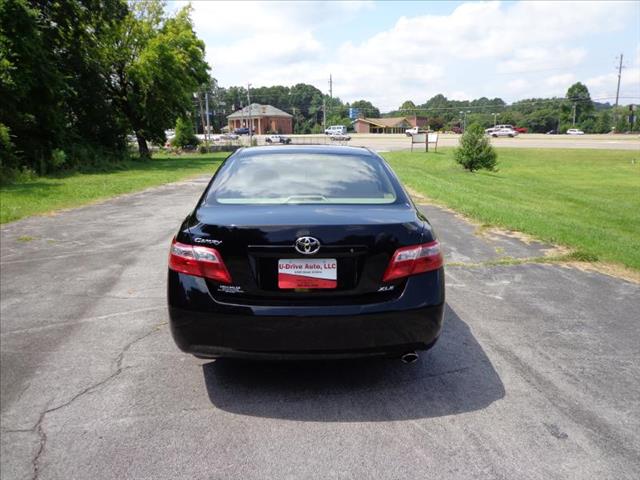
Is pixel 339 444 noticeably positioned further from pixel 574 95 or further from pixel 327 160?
pixel 574 95

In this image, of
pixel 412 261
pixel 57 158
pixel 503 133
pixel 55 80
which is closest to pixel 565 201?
pixel 412 261

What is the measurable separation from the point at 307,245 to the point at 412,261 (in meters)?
0.67

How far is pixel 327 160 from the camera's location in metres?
4.25

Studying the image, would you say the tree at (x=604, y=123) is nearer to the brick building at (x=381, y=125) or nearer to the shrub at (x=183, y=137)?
the brick building at (x=381, y=125)

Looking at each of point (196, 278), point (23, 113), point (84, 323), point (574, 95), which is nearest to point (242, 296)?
point (196, 278)

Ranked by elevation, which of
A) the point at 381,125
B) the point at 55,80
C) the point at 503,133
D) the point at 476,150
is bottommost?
the point at 476,150

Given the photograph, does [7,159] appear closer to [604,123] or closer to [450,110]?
[604,123]

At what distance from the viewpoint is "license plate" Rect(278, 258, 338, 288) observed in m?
2.98

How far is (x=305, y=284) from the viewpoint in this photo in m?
3.00

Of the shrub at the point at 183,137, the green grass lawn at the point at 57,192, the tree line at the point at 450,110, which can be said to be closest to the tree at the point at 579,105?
the tree line at the point at 450,110

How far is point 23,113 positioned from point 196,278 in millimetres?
20562

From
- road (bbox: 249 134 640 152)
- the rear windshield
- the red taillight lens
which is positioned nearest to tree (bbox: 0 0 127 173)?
the rear windshield

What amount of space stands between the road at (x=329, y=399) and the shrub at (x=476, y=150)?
21.1 metres

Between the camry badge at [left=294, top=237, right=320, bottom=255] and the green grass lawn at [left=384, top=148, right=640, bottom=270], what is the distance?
552 cm
